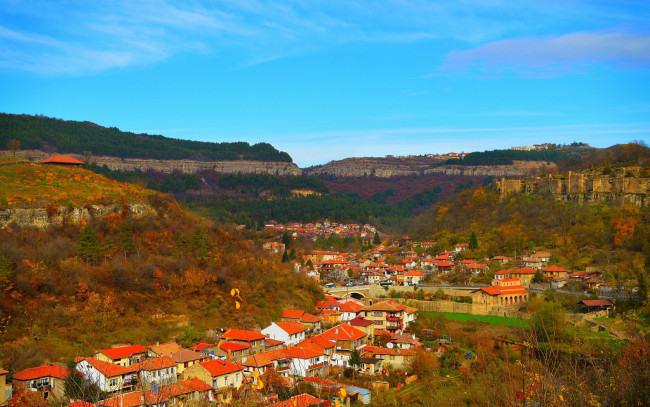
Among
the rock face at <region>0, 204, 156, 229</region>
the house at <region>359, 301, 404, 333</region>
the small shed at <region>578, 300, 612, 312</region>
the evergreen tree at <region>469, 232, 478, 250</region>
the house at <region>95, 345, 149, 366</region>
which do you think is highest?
the rock face at <region>0, 204, 156, 229</region>

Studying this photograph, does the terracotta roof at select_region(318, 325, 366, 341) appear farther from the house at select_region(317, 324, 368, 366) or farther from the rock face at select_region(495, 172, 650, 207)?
the rock face at select_region(495, 172, 650, 207)

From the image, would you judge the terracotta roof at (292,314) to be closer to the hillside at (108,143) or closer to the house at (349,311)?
the house at (349,311)

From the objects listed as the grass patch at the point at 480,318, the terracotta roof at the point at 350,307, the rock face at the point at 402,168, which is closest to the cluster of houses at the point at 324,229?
the terracotta roof at the point at 350,307

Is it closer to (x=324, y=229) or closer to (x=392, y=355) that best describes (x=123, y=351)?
(x=392, y=355)

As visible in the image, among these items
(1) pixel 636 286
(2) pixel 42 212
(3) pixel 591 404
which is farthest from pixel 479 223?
(3) pixel 591 404

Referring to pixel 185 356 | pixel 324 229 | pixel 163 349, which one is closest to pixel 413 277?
pixel 163 349

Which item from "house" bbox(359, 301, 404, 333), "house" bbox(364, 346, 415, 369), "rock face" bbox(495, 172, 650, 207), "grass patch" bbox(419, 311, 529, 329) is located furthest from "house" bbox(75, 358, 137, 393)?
"rock face" bbox(495, 172, 650, 207)
